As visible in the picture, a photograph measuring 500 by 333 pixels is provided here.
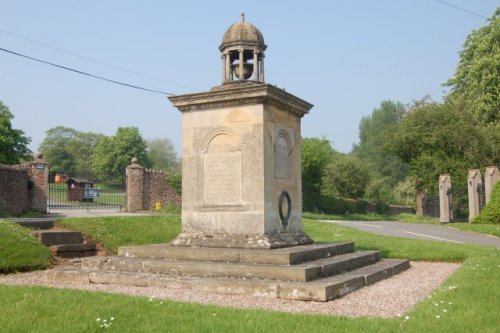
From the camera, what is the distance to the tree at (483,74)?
118 feet

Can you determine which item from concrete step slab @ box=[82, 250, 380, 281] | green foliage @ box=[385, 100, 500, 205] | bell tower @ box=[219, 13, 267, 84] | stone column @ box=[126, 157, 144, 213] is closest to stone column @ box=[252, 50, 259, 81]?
bell tower @ box=[219, 13, 267, 84]

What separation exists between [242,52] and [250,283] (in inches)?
193

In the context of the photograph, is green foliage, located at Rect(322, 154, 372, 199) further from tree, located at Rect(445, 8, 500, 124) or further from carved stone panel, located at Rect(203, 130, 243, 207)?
carved stone panel, located at Rect(203, 130, 243, 207)

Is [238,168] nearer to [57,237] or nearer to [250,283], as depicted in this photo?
[250,283]

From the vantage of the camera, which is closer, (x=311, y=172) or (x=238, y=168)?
(x=238, y=168)

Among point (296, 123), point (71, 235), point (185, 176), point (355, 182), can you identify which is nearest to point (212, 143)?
point (185, 176)

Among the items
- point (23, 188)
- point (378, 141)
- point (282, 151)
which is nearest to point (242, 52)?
point (282, 151)

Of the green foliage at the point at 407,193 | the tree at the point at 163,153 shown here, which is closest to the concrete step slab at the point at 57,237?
the green foliage at the point at 407,193

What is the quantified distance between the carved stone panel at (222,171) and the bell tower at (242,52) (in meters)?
1.33

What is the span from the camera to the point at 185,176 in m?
9.98

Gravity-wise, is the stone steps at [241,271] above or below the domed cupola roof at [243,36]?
below

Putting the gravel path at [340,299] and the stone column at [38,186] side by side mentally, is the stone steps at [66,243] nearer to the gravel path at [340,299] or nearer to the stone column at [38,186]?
the gravel path at [340,299]

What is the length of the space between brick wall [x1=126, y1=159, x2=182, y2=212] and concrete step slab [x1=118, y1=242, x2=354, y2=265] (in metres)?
18.6

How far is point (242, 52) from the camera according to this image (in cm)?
1025
